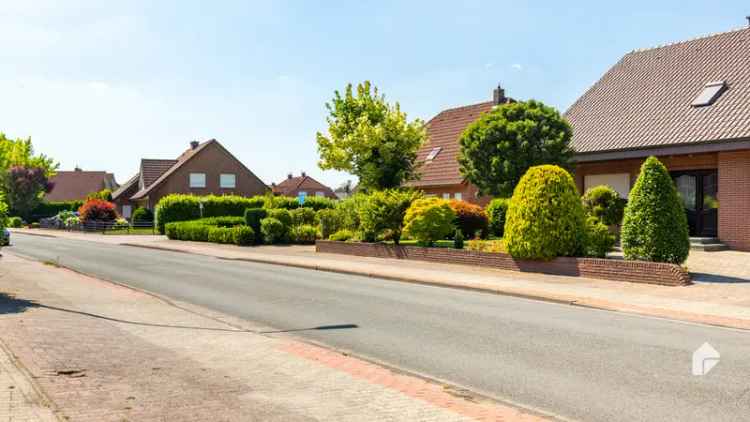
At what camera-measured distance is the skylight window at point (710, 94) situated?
24.5 m

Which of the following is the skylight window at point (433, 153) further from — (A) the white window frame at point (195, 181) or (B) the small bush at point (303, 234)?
(A) the white window frame at point (195, 181)

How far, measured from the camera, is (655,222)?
15578 millimetres

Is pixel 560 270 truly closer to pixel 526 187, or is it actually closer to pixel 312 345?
pixel 526 187

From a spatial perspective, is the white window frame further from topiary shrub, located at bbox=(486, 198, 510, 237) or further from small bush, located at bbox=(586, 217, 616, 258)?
small bush, located at bbox=(586, 217, 616, 258)

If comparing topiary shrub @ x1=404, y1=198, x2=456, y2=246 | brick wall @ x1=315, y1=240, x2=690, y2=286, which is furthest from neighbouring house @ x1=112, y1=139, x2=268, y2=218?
topiary shrub @ x1=404, y1=198, x2=456, y2=246

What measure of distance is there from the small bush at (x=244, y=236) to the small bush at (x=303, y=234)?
79.4 inches

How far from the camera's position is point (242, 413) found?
5.51 m

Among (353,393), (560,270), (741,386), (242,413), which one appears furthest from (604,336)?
(560,270)

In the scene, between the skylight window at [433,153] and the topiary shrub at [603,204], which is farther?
the skylight window at [433,153]

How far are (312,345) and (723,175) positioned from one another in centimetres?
1896

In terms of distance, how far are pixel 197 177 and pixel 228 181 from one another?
3334 mm

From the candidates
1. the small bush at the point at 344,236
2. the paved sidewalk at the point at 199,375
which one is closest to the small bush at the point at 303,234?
the small bush at the point at 344,236

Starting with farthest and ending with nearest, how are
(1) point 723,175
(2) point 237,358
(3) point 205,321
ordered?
1. (1) point 723,175
2. (3) point 205,321
3. (2) point 237,358

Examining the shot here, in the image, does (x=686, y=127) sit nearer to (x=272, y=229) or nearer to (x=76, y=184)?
(x=272, y=229)
